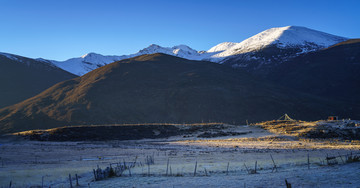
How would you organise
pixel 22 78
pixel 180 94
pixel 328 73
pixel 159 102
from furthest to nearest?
pixel 22 78 → pixel 328 73 → pixel 180 94 → pixel 159 102

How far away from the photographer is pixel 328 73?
5256 inches

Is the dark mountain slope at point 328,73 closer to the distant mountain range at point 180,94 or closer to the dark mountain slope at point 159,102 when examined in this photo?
the distant mountain range at point 180,94

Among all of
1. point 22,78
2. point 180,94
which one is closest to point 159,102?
point 180,94

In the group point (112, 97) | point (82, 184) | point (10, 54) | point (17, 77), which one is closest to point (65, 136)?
point (82, 184)

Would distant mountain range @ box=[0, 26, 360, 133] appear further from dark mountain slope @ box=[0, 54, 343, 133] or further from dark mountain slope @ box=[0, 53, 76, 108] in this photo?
dark mountain slope @ box=[0, 53, 76, 108]

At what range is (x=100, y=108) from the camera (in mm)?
85438

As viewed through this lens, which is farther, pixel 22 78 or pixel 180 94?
pixel 22 78

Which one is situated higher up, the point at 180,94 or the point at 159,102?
the point at 180,94

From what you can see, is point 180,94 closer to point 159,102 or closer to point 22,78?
point 159,102

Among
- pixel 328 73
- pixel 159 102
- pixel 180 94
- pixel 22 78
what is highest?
pixel 22 78

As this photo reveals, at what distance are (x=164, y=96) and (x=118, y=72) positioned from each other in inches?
1266

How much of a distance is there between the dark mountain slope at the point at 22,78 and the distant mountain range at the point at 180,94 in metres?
0.44

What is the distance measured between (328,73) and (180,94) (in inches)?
3091

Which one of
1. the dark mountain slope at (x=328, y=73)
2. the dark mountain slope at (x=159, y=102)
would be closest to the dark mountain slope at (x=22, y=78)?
the dark mountain slope at (x=159, y=102)
